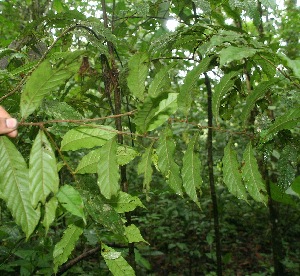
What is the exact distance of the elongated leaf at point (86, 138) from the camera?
2.72 ft

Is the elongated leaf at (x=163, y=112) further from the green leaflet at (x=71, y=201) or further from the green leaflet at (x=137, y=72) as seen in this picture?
the green leaflet at (x=71, y=201)

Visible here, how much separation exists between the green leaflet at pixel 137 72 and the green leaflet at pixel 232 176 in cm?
31

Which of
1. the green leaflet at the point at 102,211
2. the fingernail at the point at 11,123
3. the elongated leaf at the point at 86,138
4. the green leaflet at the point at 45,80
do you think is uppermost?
the green leaflet at the point at 45,80

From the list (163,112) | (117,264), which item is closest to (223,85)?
(163,112)

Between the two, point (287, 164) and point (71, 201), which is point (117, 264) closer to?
point (71, 201)

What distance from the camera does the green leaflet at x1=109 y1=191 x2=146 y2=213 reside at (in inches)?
36.6

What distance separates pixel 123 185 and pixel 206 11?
2.80 ft

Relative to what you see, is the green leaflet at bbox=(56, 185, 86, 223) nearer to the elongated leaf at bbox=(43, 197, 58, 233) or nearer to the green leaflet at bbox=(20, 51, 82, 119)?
the elongated leaf at bbox=(43, 197, 58, 233)

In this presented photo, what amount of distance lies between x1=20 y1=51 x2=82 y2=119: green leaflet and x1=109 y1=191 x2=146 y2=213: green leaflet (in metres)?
0.37

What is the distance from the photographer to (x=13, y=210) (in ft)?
2.19

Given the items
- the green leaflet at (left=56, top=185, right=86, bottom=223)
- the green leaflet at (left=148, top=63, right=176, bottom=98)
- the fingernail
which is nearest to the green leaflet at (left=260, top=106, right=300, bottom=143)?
the green leaflet at (left=148, top=63, right=176, bottom=98)

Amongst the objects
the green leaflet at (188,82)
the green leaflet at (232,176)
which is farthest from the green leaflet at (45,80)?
the green leaflet at (232,176)

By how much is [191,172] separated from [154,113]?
8.5 inches

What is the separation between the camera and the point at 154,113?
773mm
